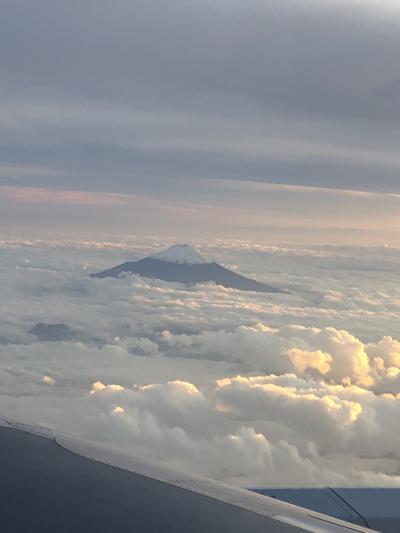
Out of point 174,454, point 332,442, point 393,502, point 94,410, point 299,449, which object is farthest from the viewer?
point 332,442

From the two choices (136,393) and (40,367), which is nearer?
(136,393)

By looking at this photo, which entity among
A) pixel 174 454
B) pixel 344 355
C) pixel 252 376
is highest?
pixel 344 355

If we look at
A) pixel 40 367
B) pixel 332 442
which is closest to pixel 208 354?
pixel 40 367

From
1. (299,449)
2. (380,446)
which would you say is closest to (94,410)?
(299,449)

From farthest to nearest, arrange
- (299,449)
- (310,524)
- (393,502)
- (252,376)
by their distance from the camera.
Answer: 1. (252,376)
2. (299,449)
3. (393,502)
4. (310,524)

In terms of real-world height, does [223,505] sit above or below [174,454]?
above

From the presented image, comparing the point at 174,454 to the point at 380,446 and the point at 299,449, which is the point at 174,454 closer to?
the point at 299,449

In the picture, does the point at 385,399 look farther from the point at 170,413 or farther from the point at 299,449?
the point at 170,413
